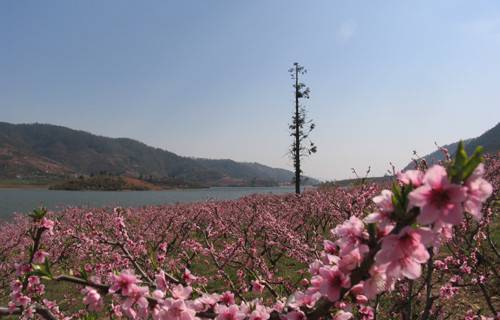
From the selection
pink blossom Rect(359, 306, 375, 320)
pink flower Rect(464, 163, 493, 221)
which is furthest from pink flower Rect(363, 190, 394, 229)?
pink blossom Rect(359, 306, 375, 320)

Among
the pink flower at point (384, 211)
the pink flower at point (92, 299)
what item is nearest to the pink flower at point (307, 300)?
the pink flower at point (384, 211)

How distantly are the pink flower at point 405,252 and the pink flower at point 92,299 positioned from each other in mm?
1491

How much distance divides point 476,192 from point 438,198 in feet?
0.36

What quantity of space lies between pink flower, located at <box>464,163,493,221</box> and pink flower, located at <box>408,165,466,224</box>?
28 mm

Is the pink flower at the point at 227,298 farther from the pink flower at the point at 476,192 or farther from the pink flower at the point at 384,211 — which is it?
the pink flower at the point at 476,192

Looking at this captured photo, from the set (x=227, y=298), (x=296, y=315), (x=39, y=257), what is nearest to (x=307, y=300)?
(x=296, y=315)

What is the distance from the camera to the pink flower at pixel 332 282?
4.44 ft

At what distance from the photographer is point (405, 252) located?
4.05 ft

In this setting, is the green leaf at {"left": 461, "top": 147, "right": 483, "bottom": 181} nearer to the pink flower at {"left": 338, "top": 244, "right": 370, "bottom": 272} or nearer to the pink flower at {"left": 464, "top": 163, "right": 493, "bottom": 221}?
the pink flower at {"left": 464, "top": 163, "right": 493, "bottom": 221}

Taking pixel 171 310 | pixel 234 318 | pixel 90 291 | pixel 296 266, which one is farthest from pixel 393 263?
pixel 296 266

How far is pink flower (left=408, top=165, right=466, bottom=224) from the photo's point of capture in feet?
3.46

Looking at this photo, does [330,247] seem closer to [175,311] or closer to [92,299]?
[175,311]

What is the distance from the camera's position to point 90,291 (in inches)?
75.4

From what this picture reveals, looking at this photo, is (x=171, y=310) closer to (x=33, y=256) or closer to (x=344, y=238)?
Answer: (x=344, y=238)
